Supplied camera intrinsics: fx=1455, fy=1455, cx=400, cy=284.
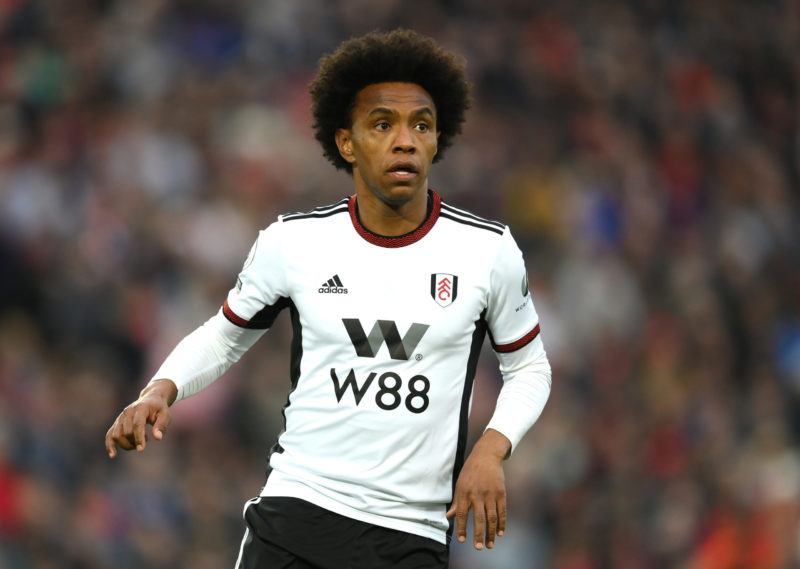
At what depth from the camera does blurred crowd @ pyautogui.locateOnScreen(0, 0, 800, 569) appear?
964 cm

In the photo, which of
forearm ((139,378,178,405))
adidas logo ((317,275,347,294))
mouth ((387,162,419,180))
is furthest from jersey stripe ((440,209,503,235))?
forearm ((139,378,178,405))

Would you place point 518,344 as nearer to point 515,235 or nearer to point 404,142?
point 404,142

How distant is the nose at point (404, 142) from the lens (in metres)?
4.83

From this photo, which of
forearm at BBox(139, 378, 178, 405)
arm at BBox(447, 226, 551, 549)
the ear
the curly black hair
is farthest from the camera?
the ear

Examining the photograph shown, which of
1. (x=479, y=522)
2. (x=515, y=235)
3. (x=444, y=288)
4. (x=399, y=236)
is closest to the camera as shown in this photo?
(x=479, y=522)

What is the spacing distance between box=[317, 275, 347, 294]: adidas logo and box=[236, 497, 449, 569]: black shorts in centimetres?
70

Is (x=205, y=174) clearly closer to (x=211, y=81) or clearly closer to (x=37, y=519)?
(x=211, y=81)

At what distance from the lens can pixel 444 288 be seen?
15.8 ft

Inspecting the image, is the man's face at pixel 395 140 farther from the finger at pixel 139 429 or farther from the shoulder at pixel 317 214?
the finger at pixel 139 429

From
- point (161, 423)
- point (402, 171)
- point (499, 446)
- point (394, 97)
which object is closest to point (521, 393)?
point (499, 446)

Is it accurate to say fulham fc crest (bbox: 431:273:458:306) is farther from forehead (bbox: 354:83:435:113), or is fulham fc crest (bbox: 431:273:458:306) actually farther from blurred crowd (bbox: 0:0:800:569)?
blurred crowd (bbox: 0:0:800:569)

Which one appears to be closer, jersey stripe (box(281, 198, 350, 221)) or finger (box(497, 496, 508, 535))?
finger (box(497, 496, 508, 535))

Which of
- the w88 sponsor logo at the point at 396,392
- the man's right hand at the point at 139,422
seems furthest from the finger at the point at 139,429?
the w88 sponsor logo at the point at 396,392

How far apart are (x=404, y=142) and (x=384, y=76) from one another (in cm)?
32
